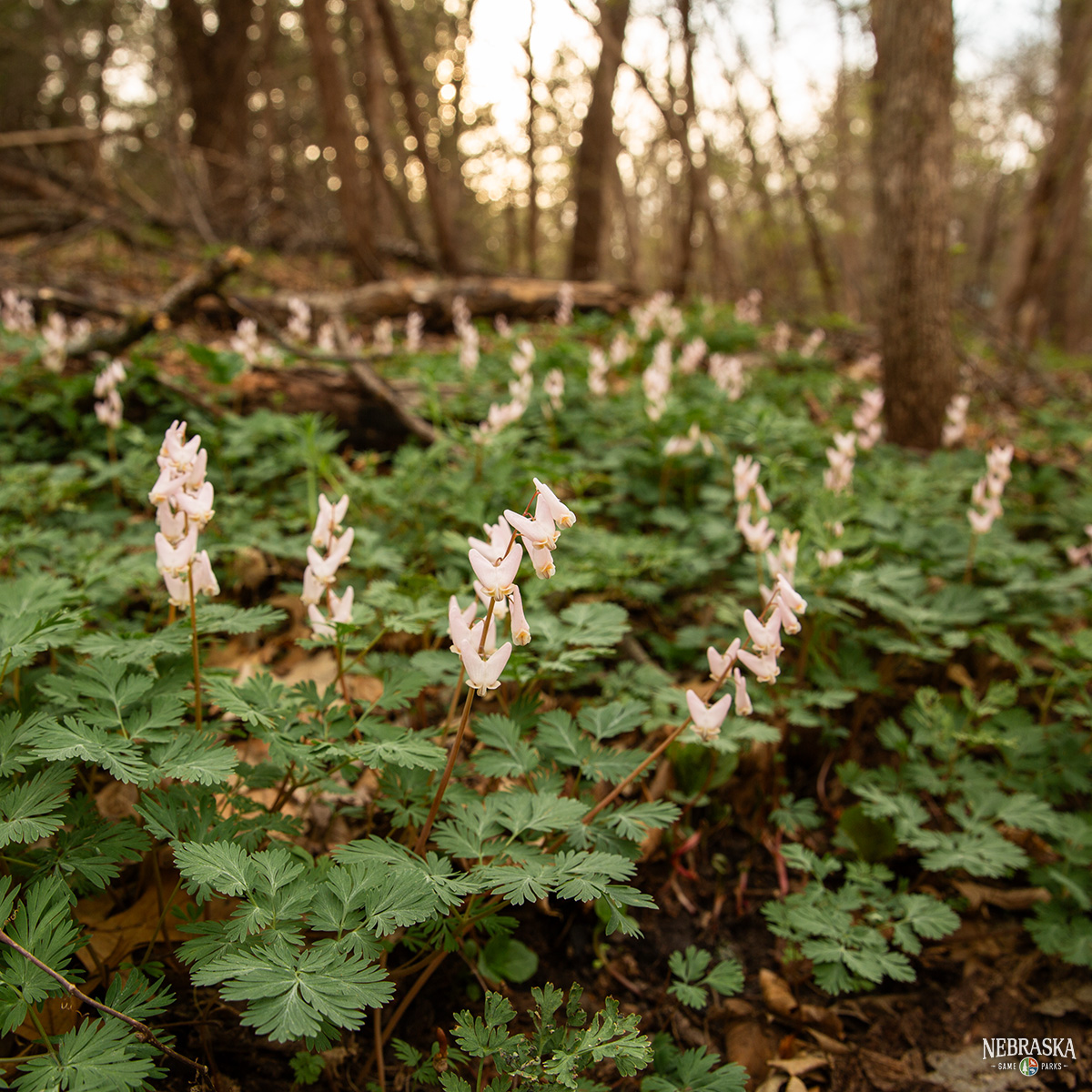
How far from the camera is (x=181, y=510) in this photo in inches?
71.4

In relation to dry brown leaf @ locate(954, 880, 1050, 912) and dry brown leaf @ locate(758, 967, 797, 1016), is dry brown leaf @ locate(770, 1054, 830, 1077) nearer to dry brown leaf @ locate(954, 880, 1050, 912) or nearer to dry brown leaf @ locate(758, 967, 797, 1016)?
dry brown leaf @ locate(758, 967, 797, 1016)

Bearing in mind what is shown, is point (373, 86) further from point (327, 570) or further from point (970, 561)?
point (327, 570)

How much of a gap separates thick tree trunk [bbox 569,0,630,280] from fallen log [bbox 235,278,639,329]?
9.22ft

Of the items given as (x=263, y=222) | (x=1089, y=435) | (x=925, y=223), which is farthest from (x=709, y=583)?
(x=263, y=222)

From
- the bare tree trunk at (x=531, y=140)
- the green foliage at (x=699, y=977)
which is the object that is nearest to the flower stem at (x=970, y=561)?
the green foliage at (x=699, y=977)

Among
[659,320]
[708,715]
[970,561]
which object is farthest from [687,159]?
[708,715]

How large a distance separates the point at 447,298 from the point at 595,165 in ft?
16.3

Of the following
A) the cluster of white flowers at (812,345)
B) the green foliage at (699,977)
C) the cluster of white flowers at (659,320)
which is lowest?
the green foliage at (699,977)

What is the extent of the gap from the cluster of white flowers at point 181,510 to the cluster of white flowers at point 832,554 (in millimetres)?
2181

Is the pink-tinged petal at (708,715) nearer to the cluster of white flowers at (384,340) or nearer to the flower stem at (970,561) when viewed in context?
the flower stem at (970,561)

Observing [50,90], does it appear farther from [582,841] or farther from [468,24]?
[582,841]

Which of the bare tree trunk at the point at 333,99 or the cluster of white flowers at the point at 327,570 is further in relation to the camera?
the bare tree trunk at the point at 333,99

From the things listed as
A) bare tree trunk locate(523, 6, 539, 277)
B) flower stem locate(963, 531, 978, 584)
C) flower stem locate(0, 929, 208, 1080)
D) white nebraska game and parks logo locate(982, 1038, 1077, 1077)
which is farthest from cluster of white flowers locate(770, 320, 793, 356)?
bare tree trunk locate(523, 6, 539, 277)

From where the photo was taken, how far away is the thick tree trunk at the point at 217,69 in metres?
13.8
